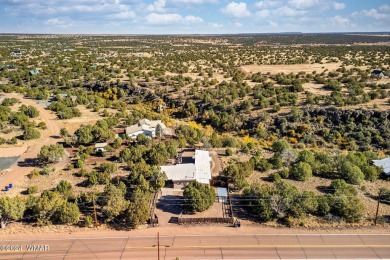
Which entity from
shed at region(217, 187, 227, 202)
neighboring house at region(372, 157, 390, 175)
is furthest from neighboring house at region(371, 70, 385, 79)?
shed at region(217, 187, 227, 202)

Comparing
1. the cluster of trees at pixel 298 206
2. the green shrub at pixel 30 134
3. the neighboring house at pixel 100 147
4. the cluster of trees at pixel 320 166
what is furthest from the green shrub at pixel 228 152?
the green shrub at pixel 30 134

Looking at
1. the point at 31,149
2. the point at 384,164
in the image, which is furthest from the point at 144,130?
the point at 384,164

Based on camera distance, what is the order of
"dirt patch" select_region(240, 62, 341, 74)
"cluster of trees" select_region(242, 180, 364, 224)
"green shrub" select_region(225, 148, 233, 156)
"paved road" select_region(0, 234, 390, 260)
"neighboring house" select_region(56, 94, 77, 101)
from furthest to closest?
"dirt patch" select_region(240, 62, 341, 74) → "neighboring house" select_region(56, 94, 77, 101) → "green shrub" select_region(225, 148, 233, 156) → "cluster of trees" select_region(242, 180, 364, 224) → "paved road" select_region(0, 234, 390, 260)

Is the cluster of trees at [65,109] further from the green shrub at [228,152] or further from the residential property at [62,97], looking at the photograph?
the green shrub at [228,152]

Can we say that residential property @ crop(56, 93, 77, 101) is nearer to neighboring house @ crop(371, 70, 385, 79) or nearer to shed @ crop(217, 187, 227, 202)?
shed @ crop(217, 187, 227, 202)

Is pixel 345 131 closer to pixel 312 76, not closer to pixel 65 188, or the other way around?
pixel 312 76

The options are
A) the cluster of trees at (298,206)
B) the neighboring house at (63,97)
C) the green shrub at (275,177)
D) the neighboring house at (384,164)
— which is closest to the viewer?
the cluster of trees at (298,206)
